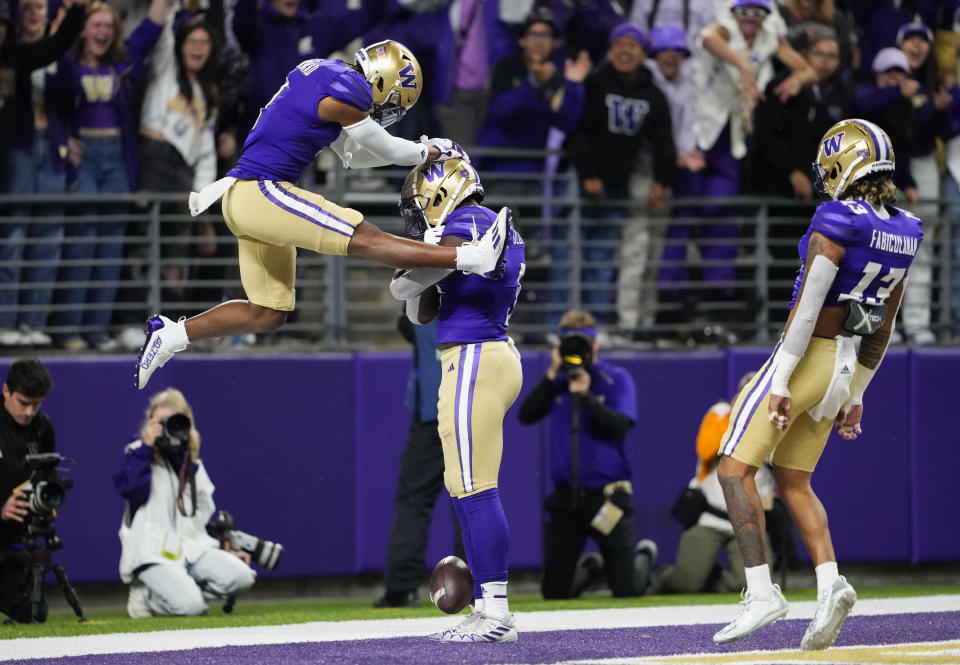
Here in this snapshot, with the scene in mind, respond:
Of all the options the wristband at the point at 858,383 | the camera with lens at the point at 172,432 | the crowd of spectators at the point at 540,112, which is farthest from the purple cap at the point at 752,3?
the wristband at the point at 858,383

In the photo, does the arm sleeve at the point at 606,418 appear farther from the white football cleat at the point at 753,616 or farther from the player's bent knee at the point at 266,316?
the white football cleat at the point at 753,616

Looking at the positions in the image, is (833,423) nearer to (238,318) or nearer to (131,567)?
(238,318)

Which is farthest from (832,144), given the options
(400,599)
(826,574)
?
(400,599)

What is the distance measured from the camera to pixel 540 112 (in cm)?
1001

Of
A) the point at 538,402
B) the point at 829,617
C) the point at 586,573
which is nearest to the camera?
the point at 829,617

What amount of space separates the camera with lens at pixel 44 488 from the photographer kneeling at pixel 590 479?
8.97 ft

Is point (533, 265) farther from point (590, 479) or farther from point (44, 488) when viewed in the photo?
point (44, 488)

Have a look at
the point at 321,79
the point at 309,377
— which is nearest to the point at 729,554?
the point at 309,377

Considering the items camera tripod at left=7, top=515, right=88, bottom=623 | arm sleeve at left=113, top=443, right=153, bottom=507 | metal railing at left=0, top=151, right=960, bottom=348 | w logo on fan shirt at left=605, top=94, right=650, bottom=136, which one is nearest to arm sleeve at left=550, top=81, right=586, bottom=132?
w logo on fan shirt at left=605, top=94, right=650, bottom=136

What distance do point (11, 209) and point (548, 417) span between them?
145 inches

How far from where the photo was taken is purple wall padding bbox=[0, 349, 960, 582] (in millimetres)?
9320

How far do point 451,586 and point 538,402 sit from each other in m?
3.15

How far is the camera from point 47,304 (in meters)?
9.27

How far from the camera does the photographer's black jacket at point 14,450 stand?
814 cm
